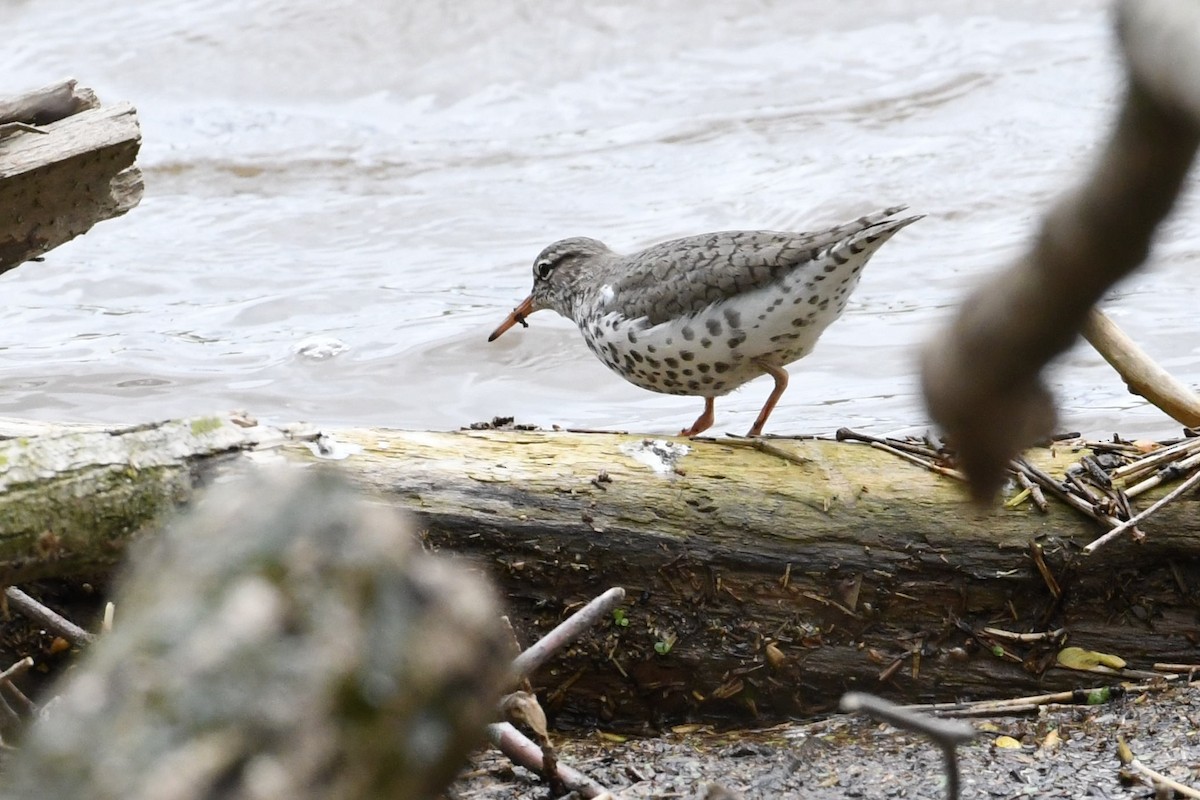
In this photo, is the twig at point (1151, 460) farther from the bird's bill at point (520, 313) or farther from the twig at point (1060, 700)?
the bird's bill at point (520, 313)

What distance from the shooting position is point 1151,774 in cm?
305

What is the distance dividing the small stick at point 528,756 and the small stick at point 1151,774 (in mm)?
1210

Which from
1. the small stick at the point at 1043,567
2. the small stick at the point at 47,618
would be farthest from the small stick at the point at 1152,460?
the small stick at the point at 47,618

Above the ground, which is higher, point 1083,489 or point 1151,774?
point 1083,489

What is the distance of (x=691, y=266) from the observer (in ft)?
16.0

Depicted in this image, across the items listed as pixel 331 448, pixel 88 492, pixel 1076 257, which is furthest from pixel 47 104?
pixel 1076 257

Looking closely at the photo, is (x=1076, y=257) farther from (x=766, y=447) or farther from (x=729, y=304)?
(x=729, y=304)

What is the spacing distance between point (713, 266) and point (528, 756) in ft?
7.50

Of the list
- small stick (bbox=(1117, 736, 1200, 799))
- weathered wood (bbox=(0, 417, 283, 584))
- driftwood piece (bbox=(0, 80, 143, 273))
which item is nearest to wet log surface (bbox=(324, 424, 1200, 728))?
small stick (bbox=(1117, 736, 1200, 799))

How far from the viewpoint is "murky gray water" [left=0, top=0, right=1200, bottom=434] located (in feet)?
24.3

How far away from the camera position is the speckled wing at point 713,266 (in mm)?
4602

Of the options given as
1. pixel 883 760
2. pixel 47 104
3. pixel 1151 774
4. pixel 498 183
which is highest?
pixel 47 104

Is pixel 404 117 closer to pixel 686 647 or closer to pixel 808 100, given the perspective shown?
pixel 808 100

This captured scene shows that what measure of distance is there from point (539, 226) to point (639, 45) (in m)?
3.45
